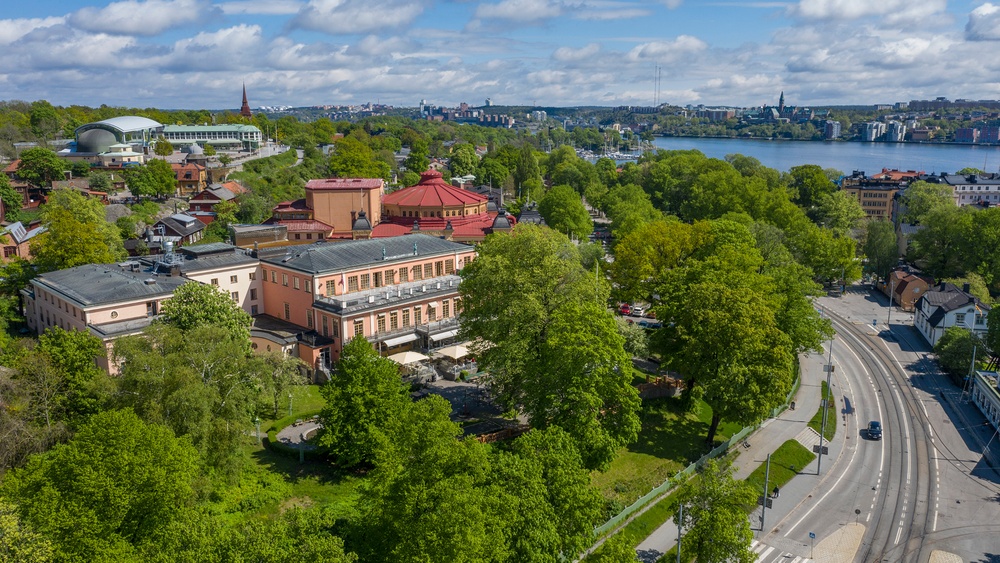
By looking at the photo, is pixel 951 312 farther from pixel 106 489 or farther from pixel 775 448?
pixel 106 489

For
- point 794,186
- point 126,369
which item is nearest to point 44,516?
point 126,369

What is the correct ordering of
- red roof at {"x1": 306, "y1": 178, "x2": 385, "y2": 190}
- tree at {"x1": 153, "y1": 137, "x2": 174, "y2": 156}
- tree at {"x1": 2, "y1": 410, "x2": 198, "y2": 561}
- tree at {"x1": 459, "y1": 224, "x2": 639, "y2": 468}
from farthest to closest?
tree at {"x1": 153, "y1": 137, "x2": 174, "y2": 156} → red roof at {"x1": 306, "y1": 178, "x2": 385, "y2": 190} → tree at {"x1": 459, "y1": 224, "x2": 639, "y2": 468} → tree at {"x1": 2, "y1": 410, "x2": 198, "y2": 561}

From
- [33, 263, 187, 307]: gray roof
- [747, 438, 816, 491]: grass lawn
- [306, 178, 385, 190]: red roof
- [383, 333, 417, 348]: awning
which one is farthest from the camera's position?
[306, 178, 385, 190]: red roof

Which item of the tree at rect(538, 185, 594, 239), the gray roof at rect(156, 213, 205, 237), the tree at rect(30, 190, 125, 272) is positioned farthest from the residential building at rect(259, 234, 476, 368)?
the tree at rect(538, 185, 594, 239)

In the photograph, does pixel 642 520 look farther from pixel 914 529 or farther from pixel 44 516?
pixel 44 516

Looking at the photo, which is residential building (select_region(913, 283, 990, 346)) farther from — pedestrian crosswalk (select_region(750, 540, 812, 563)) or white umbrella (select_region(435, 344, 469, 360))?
white umbrella (select_region(435, 344, 469, 360))
